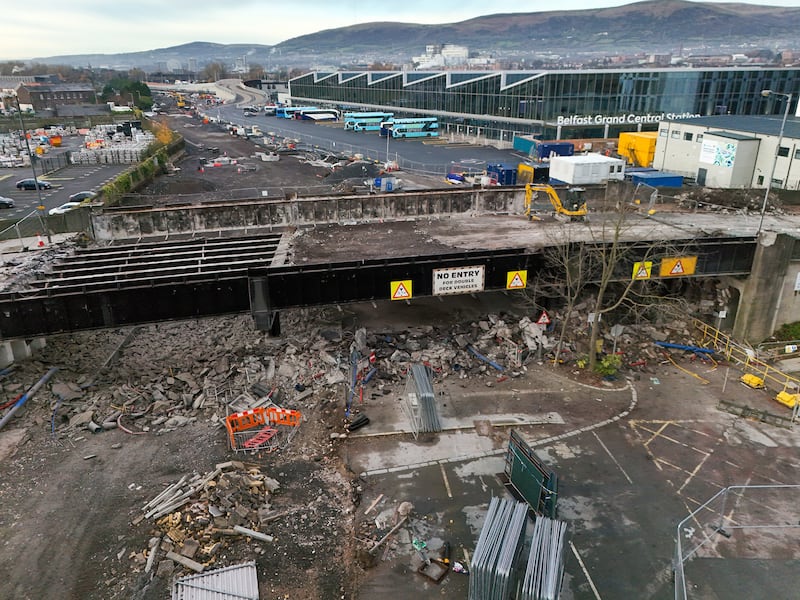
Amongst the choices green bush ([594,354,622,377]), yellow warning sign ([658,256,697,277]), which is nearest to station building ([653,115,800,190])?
yellow warning sign ([658,256,697,277])

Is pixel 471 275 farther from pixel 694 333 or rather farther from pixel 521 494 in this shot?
pixel 694 333

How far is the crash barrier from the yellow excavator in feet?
59.3

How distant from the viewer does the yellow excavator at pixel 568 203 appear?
2894 cm

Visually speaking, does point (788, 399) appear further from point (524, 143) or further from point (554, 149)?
point (524, 143)

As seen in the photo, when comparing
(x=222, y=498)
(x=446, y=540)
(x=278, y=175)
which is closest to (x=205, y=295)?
(x=222, y=498)

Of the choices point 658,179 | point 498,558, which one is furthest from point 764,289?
point 498,558

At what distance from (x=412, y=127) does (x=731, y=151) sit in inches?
2216

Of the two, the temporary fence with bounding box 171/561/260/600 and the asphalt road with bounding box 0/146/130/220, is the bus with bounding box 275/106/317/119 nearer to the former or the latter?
the asphalt road with bounding box 0/146/130/220

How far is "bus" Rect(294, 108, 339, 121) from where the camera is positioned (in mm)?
118125

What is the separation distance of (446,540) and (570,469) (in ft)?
16.4

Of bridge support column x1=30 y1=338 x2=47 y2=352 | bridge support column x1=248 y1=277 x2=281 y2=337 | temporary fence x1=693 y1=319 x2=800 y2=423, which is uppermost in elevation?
bridge support column x1=248 y1=277 x2=281 y2=337

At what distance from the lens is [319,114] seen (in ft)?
392

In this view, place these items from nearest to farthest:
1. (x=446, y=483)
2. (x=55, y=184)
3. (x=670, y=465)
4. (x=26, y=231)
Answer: (x=446, y=483), (x=670, y=465), (x=26, y=231), (x=55, y=184)

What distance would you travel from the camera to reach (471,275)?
75.8ft
